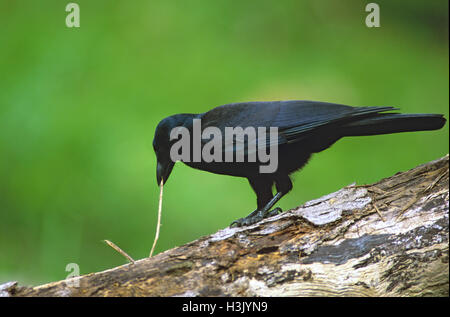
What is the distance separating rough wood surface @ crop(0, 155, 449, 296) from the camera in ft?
7.64

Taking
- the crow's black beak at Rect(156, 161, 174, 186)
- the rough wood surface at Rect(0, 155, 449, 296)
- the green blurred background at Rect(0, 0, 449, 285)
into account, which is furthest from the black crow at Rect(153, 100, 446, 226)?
the green blurred background at Rect(0, 0, 449, 285)

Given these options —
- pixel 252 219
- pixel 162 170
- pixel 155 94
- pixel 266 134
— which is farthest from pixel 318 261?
pixel 155 94

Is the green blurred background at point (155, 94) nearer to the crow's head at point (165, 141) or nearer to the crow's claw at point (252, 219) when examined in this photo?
the crow's claw at point (252, 219)

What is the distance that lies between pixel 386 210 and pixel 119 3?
5.49m

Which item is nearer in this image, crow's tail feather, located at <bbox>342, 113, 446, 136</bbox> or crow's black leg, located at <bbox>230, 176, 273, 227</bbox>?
crow's tail feather, located at <bbox>342, 113, 446, 136</bbox>

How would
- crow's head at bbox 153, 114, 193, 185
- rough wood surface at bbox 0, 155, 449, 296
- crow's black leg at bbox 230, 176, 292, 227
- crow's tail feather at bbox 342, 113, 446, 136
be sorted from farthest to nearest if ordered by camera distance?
crow's head at bbox 153, 114, 193, 185
crow's black leg at bbox 230, 176, 292, 227
crow's tail feather at bbox 342, 113, 446, 136
rough wood surface at bbox 0, 155, 449, 296

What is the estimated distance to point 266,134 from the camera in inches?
124

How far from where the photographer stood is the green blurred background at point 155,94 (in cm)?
525

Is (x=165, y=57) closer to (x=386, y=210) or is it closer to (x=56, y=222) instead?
(x=56, y=222)

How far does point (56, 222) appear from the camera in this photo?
512 centimetres

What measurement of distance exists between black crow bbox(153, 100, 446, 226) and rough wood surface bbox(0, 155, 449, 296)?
49 cm

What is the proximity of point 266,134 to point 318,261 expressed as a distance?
1035mm

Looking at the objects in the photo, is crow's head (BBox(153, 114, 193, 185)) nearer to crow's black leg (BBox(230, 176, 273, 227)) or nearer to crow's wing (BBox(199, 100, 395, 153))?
crow's wing (BBox(199, 100, 395, 153))

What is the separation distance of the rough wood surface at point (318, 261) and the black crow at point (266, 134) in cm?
49
